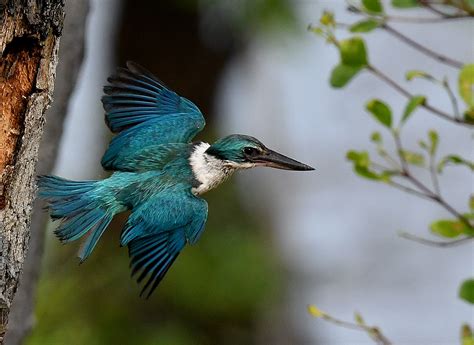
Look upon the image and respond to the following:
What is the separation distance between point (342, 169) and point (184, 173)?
286 inches

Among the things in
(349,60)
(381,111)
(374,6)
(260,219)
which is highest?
(374,6)

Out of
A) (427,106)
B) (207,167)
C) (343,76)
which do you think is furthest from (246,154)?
(427,106)

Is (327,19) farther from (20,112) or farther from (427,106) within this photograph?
(20,112)

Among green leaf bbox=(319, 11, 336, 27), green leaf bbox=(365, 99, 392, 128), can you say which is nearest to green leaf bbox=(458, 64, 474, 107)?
A: green leaf bbox=(365, 99, 392, 128)

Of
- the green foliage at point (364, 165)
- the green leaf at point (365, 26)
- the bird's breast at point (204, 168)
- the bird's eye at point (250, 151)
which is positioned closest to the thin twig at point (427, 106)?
the green leaf at point (365, 26)

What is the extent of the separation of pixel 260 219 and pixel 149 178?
229 inches

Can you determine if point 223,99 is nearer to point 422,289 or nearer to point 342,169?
point 342,169

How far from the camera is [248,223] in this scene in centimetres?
891

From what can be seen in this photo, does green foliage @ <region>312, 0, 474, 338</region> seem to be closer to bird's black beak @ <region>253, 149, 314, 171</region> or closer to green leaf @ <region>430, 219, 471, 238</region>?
green leaf @ <region>430, 219, 471, 238</region>

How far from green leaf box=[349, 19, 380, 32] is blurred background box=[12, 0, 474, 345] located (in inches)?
113

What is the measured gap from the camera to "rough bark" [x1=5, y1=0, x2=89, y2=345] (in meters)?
4.75

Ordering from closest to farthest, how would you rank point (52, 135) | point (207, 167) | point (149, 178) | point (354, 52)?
point (354, 52) < point (149, 178) < point (207, 167) < point (52, 135)

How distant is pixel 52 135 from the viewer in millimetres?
4828

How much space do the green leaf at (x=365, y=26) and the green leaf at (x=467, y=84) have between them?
37 centimetres
